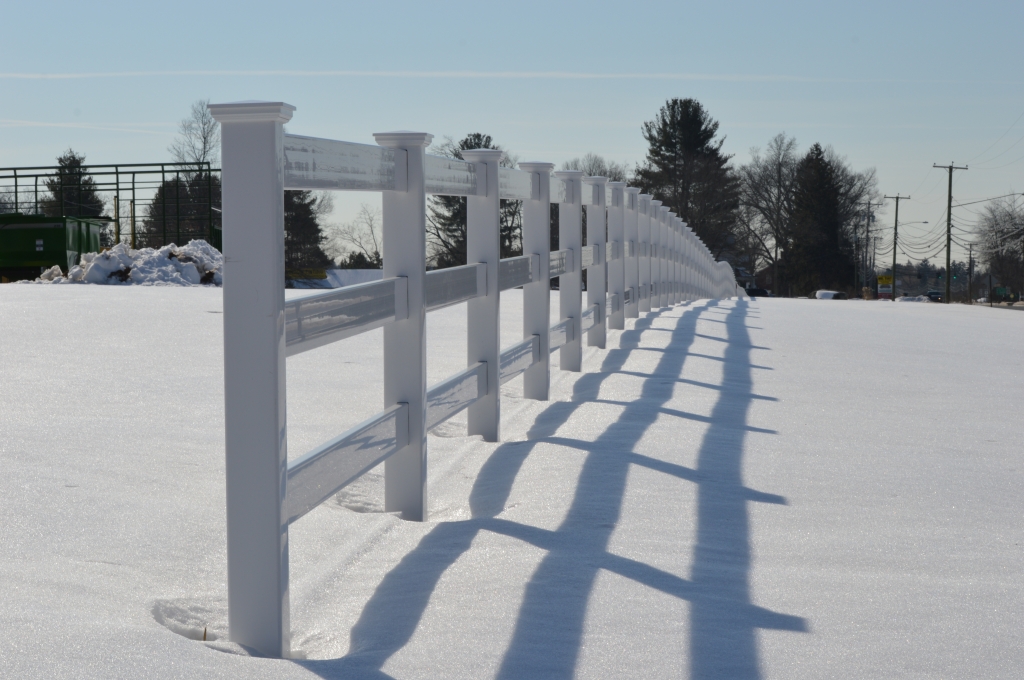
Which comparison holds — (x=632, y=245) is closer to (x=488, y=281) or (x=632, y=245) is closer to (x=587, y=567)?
(x=488, y=281)

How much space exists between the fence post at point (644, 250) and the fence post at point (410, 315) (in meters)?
7.51

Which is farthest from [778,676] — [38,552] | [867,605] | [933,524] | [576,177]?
[576,177]

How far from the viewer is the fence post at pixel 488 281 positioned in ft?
15.3

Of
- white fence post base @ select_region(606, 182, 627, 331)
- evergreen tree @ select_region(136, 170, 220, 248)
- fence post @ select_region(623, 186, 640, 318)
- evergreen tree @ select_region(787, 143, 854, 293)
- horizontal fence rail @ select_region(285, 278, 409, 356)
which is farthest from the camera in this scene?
evergreen tree @ select_region(787, 143, 854, 293)

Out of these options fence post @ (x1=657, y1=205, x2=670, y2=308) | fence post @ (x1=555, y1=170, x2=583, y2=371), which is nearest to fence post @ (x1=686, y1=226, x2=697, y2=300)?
fence post @ (x1=657, y1=205, x2=670, y2=308)

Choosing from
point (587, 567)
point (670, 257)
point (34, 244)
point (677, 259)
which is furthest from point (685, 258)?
point (34, 244)

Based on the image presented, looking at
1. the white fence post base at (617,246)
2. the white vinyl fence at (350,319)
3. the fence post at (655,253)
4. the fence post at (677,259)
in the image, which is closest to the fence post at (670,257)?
the fence post at (677,259)

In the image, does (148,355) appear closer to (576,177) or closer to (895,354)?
(576,177)

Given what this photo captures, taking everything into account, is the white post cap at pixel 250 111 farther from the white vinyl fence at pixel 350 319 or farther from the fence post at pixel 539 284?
the fence post at pixel 539 284

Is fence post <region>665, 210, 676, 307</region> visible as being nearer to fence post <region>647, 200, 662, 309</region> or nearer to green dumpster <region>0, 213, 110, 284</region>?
fence post <region>647, 200, 662, 309</region>

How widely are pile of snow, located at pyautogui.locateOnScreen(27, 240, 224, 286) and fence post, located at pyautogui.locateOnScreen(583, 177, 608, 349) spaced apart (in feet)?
32.4

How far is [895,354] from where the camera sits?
25.4ft

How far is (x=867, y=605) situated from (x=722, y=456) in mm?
1578

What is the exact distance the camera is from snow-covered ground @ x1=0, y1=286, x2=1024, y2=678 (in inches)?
89.3
